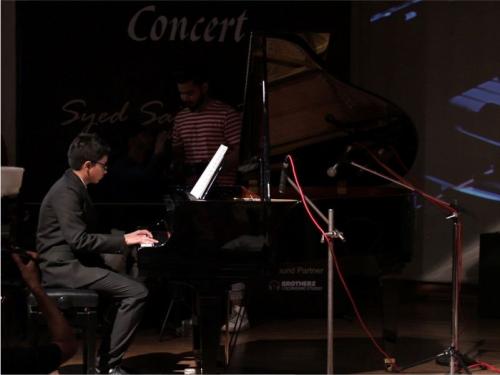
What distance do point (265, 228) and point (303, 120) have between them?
4.19 feet

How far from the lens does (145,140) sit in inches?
271

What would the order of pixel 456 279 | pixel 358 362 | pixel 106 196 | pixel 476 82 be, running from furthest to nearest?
pixel 476 82, pixel 106 196, pixel 358 362, pixel 456 279

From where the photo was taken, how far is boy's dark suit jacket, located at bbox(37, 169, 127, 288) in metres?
4.41

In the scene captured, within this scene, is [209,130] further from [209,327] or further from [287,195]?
[209,327]

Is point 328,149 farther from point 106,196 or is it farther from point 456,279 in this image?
point 106,196

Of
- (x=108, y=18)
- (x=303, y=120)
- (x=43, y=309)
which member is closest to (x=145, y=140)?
(x=108, y=18)

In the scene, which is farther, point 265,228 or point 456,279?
point 456,279

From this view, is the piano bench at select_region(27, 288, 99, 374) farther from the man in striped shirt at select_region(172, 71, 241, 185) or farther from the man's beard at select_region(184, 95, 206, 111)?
the man's beard at select_region(184, 95, 206, 111)

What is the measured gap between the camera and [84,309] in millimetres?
4348

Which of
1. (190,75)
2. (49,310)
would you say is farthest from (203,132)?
(49,310)

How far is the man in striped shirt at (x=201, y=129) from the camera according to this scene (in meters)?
5.75

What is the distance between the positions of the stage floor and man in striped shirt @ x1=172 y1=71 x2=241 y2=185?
1045 millimetres

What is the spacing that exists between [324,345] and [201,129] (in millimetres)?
1591

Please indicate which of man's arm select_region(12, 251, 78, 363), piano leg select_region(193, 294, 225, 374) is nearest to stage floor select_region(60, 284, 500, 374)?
piano leg select_region(193, 294, 225, 374)
